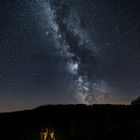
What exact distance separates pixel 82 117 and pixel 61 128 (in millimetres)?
2365

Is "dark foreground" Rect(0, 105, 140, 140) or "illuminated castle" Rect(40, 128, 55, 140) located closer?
"illuminated castle" Rect(40, 128, 55, 140)

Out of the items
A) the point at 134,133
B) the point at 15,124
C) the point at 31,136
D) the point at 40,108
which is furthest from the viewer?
the point at 40,108

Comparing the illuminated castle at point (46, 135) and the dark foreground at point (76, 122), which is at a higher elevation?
the dark foreground at point (76, 122)

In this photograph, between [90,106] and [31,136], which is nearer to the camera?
[31,136]

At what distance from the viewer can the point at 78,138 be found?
26359mm

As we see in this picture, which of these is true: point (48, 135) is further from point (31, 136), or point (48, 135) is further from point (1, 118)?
point (1, 118)

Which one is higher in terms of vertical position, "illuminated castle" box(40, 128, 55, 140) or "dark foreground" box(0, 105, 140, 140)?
"dark foreground" box(0, 105, 140, 140)

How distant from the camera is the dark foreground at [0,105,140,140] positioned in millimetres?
24875

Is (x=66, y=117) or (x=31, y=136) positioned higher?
(x=66, y=117)

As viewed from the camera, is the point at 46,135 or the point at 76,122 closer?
the point at 46,135

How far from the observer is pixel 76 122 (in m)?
27.4

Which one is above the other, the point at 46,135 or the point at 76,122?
the point at 76,122

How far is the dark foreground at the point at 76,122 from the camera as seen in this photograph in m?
24.9

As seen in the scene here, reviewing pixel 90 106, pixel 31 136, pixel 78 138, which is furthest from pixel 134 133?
pixel 31 136
